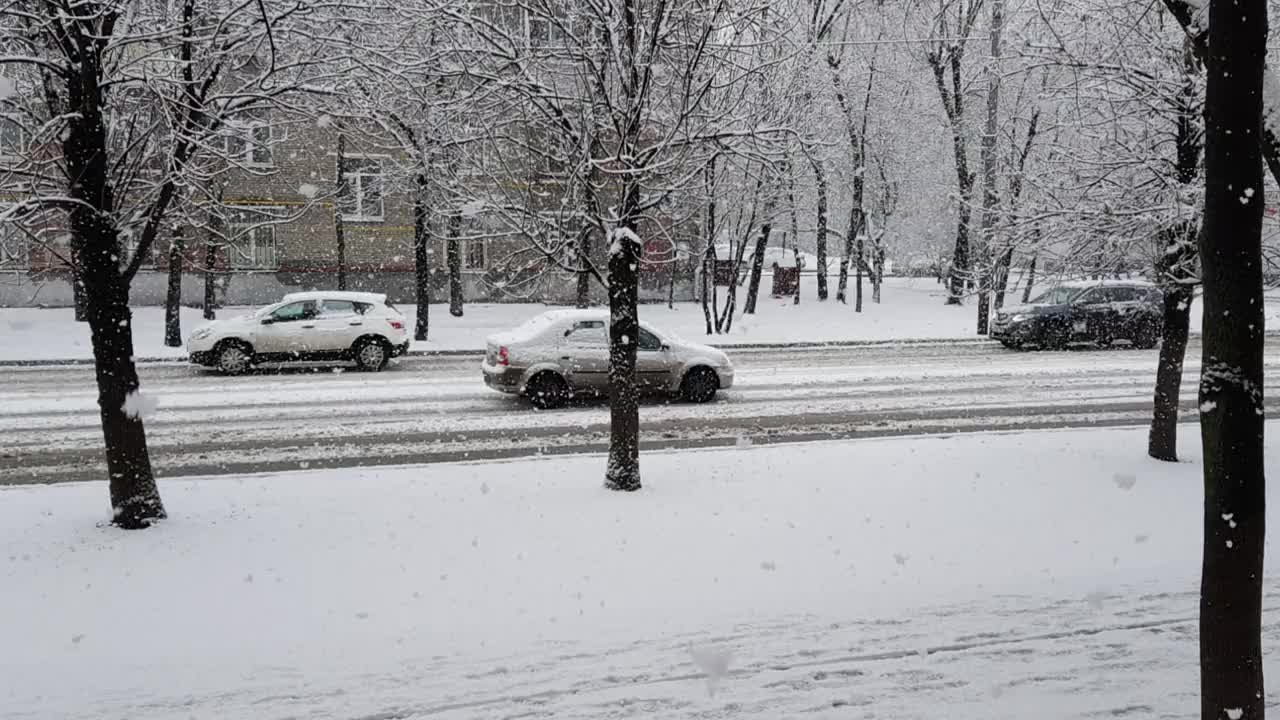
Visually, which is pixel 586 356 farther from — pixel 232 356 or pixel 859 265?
pixel 859 265

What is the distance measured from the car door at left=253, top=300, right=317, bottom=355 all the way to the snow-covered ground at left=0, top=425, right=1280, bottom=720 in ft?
29.2

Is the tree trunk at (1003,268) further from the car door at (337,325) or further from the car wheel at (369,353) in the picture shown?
the car door at (337,325)

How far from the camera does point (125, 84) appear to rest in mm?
7320

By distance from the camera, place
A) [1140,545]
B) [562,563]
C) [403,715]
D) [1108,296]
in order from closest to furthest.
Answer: [403,715] → [562,563] → [1140,545] → [1108,296]

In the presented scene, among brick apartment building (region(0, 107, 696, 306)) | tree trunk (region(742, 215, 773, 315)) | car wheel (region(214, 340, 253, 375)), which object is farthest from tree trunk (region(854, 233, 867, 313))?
car wheel (region(214, 340, 253, 375))

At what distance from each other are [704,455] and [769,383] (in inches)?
259

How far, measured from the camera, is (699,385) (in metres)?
14.6

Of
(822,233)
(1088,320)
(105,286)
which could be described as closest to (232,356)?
(105,286)

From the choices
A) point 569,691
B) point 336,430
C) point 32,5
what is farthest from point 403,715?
point 336,430

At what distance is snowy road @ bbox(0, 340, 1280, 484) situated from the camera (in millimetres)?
10797

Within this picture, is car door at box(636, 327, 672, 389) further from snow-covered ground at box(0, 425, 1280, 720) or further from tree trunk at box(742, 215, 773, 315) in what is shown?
tree trunk at box(742, 215, 773, 315)

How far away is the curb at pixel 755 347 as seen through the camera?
1884 centimetres

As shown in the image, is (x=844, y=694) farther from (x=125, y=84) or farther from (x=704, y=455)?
(x=125, y=84)

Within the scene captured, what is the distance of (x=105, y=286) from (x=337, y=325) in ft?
36.0
